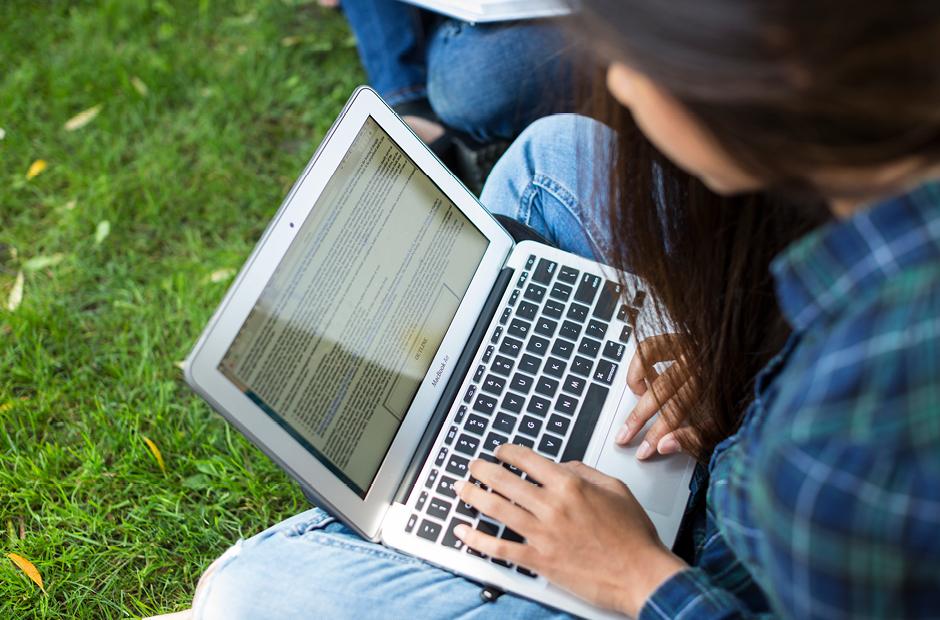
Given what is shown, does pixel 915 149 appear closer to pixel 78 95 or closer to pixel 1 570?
pixel 1 570

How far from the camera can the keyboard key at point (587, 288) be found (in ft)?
4.20

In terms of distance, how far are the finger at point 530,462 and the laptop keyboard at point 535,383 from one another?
1.4 inches

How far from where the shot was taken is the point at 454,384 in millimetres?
1206

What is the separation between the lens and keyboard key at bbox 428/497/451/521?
1105 mm

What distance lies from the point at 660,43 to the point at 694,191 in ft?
1.43

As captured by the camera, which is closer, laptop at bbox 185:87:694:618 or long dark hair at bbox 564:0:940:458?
long dark hair at bbox 564:0:940:458

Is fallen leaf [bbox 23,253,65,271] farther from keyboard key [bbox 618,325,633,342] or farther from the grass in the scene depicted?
keyboard key [bbox 618,325,633,342]

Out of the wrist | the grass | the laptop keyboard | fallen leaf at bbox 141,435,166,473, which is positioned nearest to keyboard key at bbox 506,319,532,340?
the laptop keyboard

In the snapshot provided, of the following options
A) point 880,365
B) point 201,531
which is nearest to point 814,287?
point 880,365

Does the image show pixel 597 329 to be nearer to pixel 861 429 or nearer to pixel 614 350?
pixel 614 350

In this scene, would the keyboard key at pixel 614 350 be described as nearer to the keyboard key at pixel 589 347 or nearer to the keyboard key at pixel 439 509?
the keyboard key at pixel 589 347

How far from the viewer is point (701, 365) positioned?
3.66 feet

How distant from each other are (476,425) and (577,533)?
0.24 metres

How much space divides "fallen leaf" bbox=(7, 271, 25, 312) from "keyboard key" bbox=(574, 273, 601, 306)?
4.16 feet
